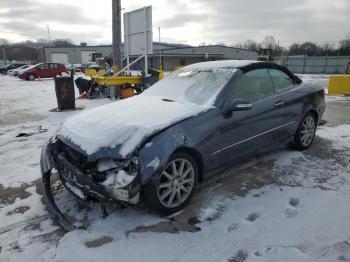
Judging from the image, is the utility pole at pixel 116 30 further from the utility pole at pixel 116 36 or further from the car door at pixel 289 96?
the car door at pixel 289 96

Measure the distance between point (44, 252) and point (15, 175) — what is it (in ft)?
6.69

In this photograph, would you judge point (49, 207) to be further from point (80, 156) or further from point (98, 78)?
point (98, 78)

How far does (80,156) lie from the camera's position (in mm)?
3191

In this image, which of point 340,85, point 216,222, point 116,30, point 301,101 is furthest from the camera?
point 340,85

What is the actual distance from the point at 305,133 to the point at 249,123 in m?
1.66

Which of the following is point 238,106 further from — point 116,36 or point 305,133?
point 116,36

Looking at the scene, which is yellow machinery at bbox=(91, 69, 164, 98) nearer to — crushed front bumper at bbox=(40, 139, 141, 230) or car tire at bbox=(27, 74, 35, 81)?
crushed front bumper at bbox=(40, 139, 141, 230)

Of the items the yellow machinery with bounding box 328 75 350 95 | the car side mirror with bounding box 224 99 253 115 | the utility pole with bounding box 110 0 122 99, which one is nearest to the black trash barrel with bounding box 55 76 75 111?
the utility pole with bounding box 110 0 122 99

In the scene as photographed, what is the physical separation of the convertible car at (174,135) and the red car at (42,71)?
Result: 25348 mm

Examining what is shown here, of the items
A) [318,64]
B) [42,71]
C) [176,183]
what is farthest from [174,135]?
[318,64]

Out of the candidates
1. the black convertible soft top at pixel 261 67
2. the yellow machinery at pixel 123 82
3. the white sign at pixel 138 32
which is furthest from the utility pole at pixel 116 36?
the black convertible soft top at pixel 261 67

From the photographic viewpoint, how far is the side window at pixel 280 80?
4739mm

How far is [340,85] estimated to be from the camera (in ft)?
44.2

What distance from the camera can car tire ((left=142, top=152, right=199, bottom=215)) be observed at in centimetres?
310
